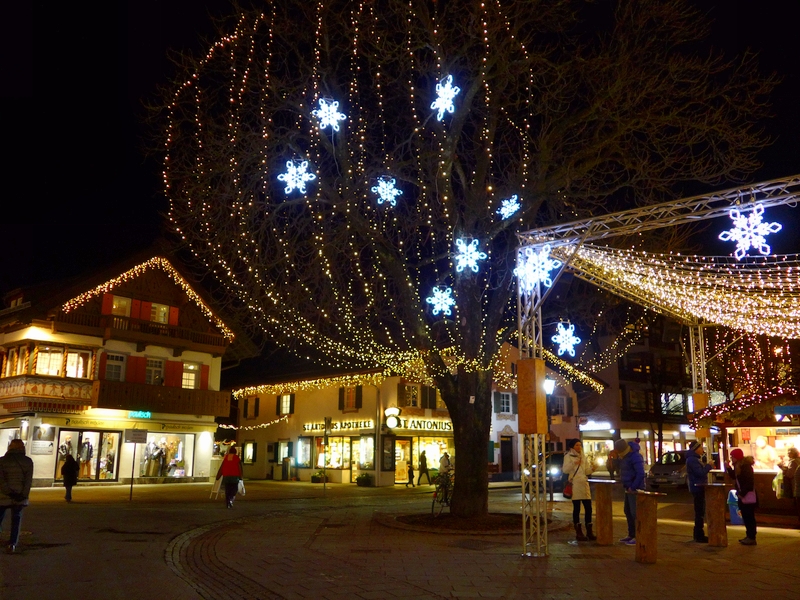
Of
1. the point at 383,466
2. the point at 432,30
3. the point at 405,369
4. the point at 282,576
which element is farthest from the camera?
the point at 383,466

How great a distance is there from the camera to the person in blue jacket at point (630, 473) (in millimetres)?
11484

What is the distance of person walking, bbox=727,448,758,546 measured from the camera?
1170cm

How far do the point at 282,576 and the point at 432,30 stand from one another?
390 inches

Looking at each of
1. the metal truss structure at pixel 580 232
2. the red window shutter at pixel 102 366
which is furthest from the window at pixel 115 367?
the metal truss structure at pixel 580 232

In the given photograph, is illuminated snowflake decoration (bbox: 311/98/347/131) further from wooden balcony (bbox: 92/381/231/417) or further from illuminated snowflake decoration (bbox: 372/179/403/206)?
wooden balcony (bbox: 92/381/231/417)

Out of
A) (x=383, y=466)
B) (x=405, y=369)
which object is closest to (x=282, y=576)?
(x=405, y=369)

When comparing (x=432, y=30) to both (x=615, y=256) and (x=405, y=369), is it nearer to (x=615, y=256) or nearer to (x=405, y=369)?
(x=615, y=256)

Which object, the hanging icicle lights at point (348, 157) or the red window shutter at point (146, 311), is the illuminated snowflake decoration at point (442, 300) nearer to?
the hanging icicle lights at point (348, 157)

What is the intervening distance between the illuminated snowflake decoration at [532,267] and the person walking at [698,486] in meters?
4.05

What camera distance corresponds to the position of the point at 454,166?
1503 cm

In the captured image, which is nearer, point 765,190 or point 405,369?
point 765,190

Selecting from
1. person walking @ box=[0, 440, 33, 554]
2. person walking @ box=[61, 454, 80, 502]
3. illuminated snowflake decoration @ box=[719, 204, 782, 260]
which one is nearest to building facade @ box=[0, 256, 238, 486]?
person walking @ box=[61, 454, 80, 502]

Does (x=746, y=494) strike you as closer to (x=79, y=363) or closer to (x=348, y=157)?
(x=348, y=157)

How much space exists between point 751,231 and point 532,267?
343 centimetres
